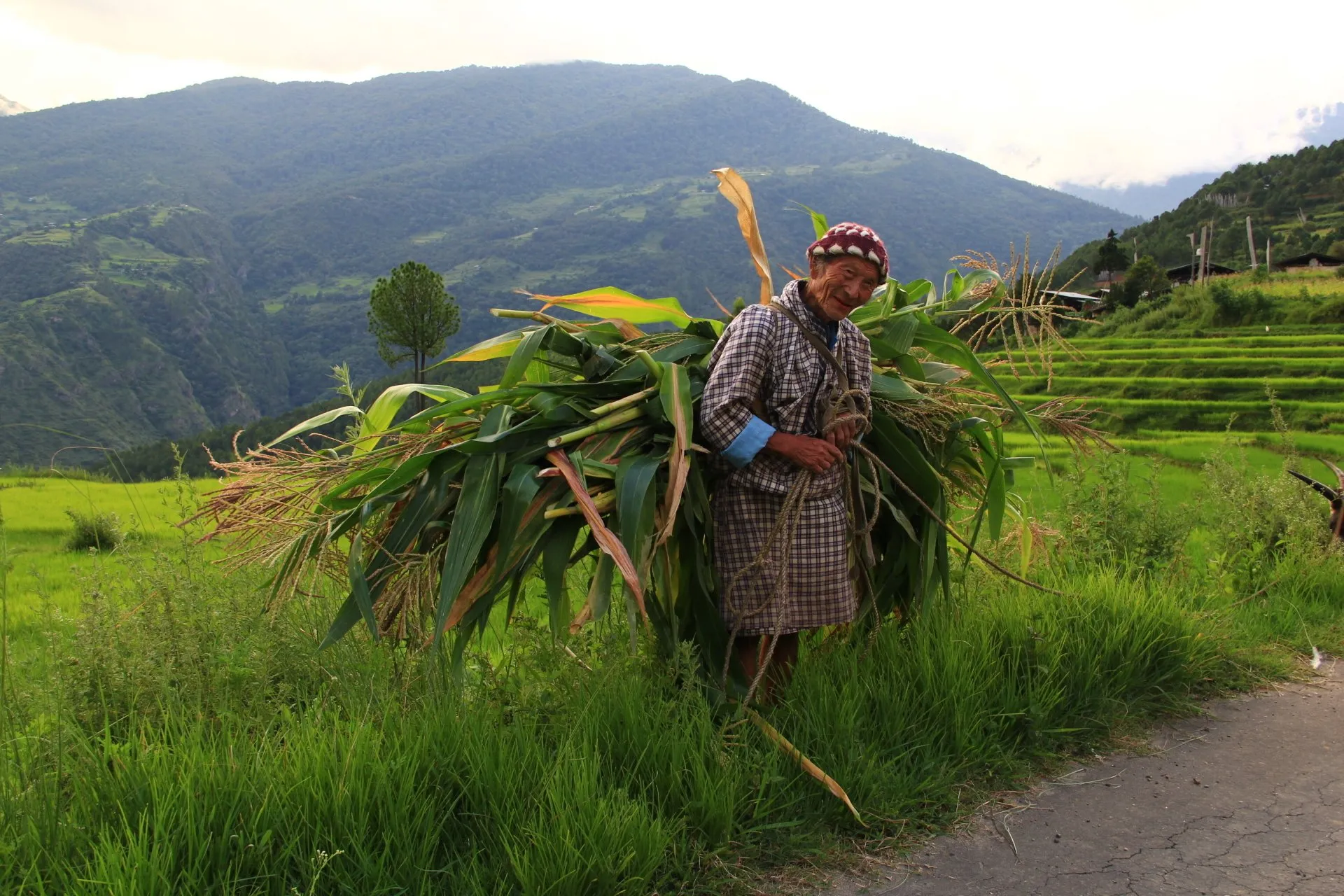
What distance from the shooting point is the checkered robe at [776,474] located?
3.13 meters

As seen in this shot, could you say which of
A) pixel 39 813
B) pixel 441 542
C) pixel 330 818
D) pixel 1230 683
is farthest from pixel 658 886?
pixel 1230 683

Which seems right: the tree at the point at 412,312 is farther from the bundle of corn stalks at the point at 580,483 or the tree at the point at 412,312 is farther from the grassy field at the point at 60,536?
the bundle of corn stalks at the point at 580,483

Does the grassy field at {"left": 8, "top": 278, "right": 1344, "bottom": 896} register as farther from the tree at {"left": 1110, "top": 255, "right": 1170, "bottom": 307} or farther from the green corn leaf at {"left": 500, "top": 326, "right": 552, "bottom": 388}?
the tree at {"left": 1110, "top": 255, "right": 1170, "bottom": 307}

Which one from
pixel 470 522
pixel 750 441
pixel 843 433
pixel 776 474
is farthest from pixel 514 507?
pixel 843 433

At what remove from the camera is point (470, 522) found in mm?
2949

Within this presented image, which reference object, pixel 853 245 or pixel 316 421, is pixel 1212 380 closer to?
pixel 853 245

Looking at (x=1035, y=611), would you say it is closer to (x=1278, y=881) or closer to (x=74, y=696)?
(x=1278, y=881)

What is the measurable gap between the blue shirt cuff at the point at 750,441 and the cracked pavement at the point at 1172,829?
1.27 metres

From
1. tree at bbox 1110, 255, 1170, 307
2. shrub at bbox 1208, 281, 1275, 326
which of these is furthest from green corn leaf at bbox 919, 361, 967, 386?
tree at bbox 1110, 255, 1170, 307

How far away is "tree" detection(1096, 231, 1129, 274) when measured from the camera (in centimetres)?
5184

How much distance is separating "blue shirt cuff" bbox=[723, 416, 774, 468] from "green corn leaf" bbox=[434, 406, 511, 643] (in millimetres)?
757

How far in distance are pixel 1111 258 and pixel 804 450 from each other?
55206mm

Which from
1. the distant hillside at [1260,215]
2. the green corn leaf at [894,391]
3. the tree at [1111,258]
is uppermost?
the distant hillside at [1260,215]

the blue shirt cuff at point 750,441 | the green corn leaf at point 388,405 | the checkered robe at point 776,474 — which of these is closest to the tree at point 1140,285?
the checkered robe at point 776,474
